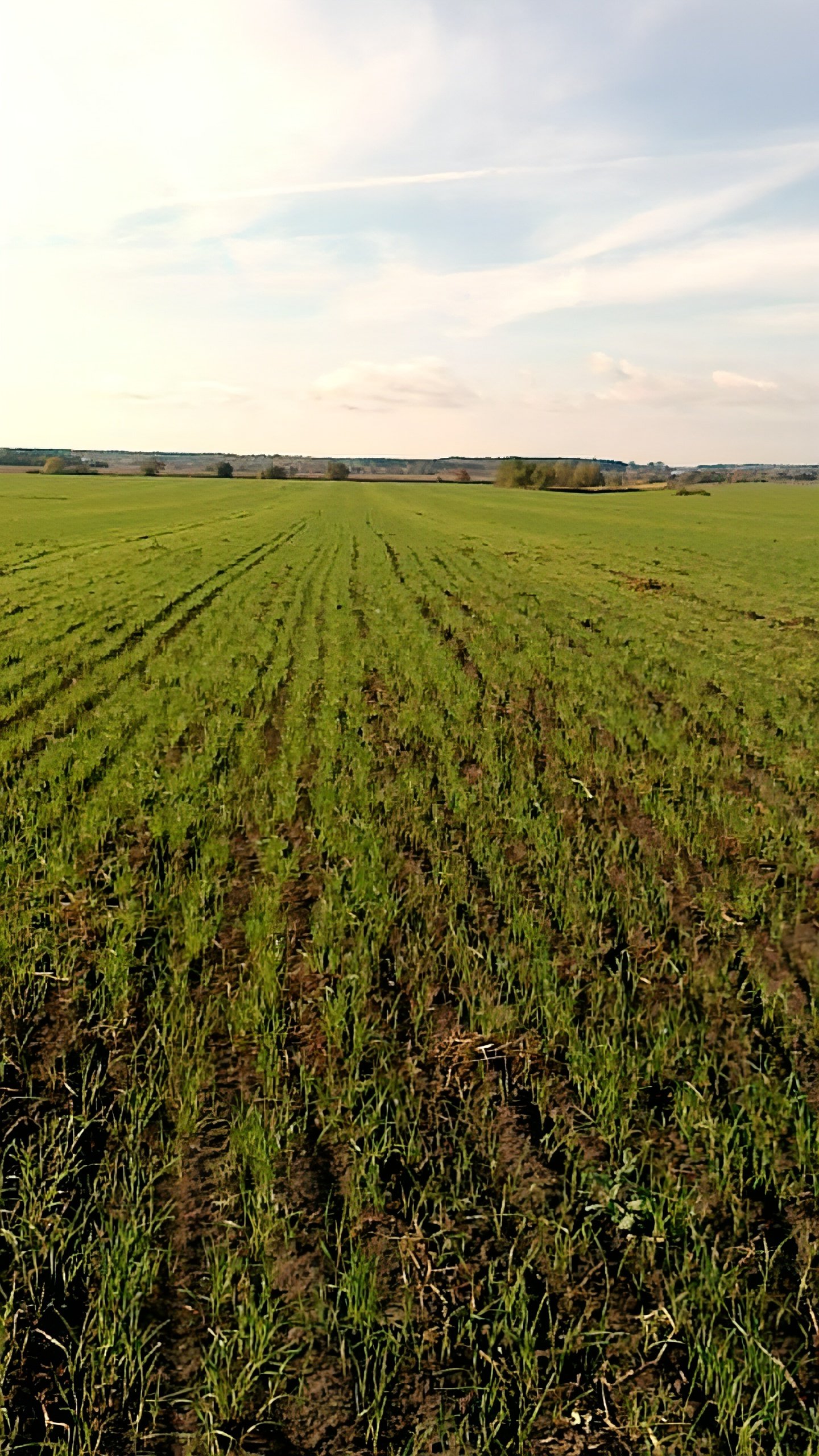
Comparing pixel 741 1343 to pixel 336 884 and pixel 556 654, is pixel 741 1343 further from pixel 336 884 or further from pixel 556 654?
pixel 556 654

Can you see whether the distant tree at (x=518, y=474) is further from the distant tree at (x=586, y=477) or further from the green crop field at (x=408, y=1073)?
the green crop field at (x=408, y=1073)

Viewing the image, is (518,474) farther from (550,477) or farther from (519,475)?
(550,477)

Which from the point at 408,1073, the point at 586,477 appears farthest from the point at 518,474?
the point at 408,1073

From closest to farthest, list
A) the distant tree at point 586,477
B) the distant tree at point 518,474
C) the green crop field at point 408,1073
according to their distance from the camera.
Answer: the green crop field at point 408,1073 < the distant tree at point 586,477 < the distant tree at point 518,474

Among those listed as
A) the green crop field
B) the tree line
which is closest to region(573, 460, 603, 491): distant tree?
the tree line

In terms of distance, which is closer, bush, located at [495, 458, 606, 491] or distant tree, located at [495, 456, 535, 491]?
bush, located at [495, 458, 606, 491]

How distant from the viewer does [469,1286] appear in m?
3.71

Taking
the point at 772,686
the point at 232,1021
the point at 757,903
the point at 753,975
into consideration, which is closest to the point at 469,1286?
the point at 232,1021

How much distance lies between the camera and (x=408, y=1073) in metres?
5.12

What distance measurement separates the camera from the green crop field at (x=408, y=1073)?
331cm

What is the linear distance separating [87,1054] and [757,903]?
5.57m

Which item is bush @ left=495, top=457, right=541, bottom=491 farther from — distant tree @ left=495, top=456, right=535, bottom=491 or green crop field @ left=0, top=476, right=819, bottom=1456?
green crop field @ left=0, top=476, right=819, bottom=1456

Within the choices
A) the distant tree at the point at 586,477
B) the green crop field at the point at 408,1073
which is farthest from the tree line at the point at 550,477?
the green crop field at the point at 408,1073

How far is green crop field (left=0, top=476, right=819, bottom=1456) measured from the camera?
3.31 m
